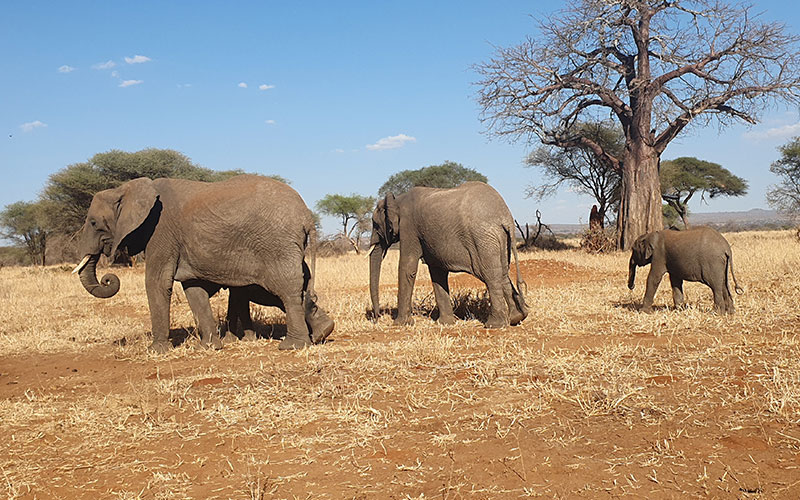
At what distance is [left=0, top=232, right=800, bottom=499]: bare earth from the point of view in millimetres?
3260

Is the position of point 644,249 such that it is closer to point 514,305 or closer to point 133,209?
point 514,305

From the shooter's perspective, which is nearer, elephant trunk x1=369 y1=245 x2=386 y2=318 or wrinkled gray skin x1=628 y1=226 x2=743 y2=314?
wrinkled gray skin x1=628 y1=226 x2=743 y2=314

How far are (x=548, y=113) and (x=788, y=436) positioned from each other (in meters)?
19.5

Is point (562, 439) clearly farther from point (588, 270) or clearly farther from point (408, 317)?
point (588, 270)

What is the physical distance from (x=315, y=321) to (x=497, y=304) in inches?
95.0

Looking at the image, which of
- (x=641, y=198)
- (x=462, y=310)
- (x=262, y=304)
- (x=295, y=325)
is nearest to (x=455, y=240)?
(x=462, y=310)

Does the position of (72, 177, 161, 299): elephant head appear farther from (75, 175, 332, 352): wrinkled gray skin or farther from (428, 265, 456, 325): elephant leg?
(428, 265, 456, 325): elephant leg

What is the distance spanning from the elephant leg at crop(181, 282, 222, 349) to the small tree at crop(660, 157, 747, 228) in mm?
32294

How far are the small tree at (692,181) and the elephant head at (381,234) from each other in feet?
96.8

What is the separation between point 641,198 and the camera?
2088cm

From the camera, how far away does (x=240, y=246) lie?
22.6 ft

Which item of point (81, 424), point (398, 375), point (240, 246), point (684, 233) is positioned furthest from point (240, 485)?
point (684, 233)

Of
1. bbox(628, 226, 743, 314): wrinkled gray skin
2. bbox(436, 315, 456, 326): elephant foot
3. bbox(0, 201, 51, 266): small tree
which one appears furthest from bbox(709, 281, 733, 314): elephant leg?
bbox(0, 201, 51, 266): small tree

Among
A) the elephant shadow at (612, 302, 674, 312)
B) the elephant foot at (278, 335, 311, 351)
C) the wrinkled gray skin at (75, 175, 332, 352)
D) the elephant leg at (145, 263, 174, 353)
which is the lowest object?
the elephant shadow at (612, 302, 674, 312)
